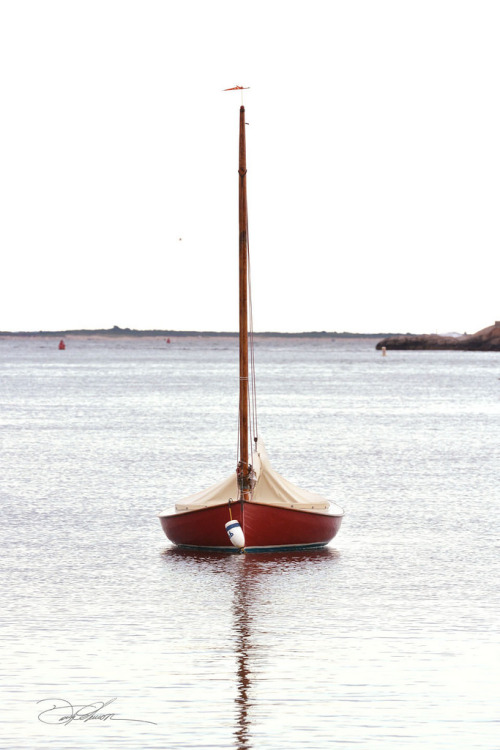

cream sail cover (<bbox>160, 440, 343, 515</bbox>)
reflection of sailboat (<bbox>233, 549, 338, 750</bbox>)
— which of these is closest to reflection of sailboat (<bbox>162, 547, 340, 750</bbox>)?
reflection of sailboat (<bbox>233, 549, 338, 750</bbox>)

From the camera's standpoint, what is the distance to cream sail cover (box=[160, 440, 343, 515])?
2075cm

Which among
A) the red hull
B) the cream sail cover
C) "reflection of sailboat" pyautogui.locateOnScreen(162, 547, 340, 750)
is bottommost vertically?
"reflection of sailboat" pyautogui.locateOnScreen(162, 547, 340, 750)

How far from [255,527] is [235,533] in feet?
1.47

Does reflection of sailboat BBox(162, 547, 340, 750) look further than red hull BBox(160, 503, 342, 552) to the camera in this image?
No

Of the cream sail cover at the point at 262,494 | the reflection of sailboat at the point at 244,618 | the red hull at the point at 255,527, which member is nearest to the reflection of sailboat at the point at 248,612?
the reflection of sailboat at the point at 244,618

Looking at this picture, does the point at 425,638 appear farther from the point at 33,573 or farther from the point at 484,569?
the point at 33,573

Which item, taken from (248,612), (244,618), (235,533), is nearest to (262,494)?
(235,533)

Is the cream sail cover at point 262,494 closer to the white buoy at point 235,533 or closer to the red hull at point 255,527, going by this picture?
the red hull at point 255,527

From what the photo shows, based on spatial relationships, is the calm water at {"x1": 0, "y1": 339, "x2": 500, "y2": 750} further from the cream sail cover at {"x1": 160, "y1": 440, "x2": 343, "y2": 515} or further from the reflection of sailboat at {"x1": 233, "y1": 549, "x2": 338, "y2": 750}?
the cream sail cover at {"x1": 160, "y1": 440, "x2": 343, "y2": 515}

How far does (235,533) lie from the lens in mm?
20203

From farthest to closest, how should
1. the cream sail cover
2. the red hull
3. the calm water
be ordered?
the cream sail cover, the red hull, the calm water

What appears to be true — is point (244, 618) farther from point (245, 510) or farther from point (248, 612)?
point (245, 510)

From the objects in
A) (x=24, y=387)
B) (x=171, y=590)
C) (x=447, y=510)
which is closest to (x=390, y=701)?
(x=171, y=590)

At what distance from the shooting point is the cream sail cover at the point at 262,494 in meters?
20.8
